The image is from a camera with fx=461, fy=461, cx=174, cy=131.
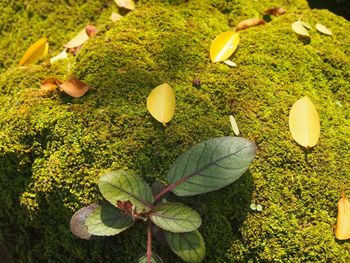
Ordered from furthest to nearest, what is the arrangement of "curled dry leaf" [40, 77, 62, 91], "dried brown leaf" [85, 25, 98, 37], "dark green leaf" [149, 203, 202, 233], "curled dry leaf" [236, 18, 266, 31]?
1. "dried brown leaf" [85, 25, 98, 37]
2. "curled dry leaf" [236, 18, 266, 31]
3. "curled dry leaf" [40, 77, 62, 91]
4. "dark green leaf" [149, 203, 202, 233]

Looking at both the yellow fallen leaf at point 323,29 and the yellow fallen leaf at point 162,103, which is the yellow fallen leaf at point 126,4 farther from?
the yellow fallen leaf at point 323,29

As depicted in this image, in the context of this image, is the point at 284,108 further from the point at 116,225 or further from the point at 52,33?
the point at 52,33

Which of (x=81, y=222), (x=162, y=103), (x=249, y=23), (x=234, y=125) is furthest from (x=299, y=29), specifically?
(x=81, y=222)

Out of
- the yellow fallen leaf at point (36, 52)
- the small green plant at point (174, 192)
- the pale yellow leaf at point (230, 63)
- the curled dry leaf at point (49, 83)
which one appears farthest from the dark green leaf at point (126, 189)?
the yellow fallen leaf at point (36, 52)

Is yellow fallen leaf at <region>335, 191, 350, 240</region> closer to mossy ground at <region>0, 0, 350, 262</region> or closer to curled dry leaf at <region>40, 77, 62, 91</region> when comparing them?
mossy ground at <region>0, 0, 350, 262</region>

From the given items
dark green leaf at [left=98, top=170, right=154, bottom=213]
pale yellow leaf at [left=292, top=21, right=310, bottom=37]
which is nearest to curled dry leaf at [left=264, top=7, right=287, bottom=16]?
pale yellow leaf at [left=292, top=21, right=310, bottom=37]
